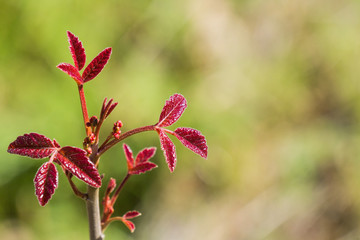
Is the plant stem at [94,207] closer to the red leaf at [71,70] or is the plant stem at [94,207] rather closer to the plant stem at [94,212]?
the plant stem at [94,212]

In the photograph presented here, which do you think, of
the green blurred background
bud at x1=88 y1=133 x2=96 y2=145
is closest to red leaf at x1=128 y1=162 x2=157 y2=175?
bud at x1=88 y1=133 x2=96 y2=145

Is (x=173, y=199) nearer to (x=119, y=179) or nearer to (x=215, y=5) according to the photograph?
(x=119, y=179)

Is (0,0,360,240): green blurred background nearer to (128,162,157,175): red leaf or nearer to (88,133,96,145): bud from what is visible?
(128,162,157,175): red leaf

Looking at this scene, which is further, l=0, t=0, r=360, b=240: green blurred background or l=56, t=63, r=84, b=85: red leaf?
l=0, t=0, r=360, b=240: green blurred background

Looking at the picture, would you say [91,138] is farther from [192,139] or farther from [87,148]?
[192,139]

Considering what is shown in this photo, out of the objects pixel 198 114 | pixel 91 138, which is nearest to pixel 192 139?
pixel 91 138

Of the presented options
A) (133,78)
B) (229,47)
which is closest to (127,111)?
(133,78)

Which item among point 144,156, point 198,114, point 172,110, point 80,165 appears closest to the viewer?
point 80,165
